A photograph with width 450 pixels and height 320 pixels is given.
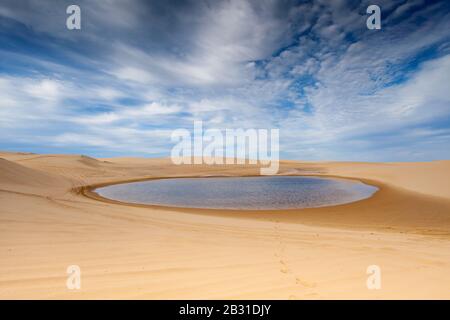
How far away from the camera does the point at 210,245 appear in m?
5.89

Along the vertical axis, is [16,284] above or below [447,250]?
above

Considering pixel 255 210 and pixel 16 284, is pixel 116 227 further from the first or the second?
pixel 255 210

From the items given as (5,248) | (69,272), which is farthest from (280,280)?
(5,248)

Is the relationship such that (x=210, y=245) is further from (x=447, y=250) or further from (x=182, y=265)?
(x=447, y=250)

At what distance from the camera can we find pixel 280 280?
12.4 ft

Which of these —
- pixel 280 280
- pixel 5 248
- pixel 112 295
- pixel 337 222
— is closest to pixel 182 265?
pixel 112 295

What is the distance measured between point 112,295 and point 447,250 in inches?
290

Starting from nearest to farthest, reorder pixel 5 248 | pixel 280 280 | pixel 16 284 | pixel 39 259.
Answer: pixel 16 284
pixel 280 280
pixel 39 259
pixel 5 248

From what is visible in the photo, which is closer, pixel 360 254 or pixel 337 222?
pixel 360 254

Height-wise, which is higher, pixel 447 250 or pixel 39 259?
pixel 39 259

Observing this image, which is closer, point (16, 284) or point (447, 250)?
point (16, 284)

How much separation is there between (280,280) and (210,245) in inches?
95.4
